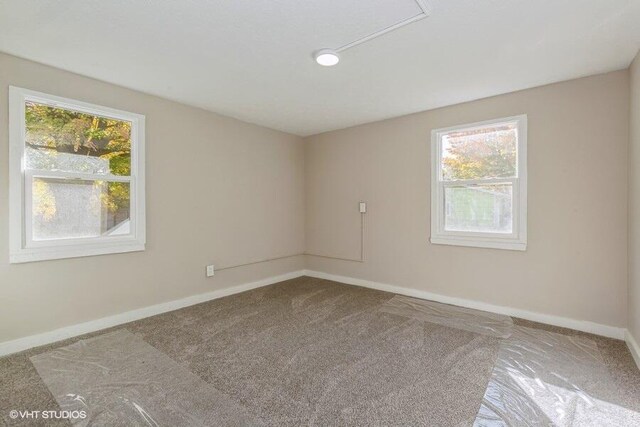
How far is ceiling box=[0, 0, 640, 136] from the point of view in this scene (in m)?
1.85

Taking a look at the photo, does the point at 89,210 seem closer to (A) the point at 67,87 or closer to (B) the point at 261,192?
(A) the point at 67,87

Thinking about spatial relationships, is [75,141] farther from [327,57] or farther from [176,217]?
[327,57]

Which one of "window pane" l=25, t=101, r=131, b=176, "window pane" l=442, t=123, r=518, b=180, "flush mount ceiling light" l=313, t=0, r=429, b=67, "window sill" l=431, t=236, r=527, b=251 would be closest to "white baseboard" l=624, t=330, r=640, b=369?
"window sill" l=431, t=236, r=527, b=251

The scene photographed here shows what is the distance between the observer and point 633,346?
2.36 meters

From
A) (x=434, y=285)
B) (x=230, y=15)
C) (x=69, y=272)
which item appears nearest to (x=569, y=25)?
(x=230, y=15)

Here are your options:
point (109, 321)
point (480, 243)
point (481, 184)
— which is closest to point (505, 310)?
point (480, 243)

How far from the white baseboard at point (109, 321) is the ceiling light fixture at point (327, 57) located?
289 cm

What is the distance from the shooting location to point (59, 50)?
233cm

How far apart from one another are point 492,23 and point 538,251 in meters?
2.18

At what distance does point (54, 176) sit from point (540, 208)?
4.46m

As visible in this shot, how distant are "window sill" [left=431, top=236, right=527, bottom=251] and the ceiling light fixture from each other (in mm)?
2319

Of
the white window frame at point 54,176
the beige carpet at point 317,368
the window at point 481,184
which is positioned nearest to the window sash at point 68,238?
the white window frame at point 54,176

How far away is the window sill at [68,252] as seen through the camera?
8.04ft

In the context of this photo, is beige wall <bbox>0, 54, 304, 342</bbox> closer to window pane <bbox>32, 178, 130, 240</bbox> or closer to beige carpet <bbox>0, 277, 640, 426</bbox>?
window pane <bbox>32, 178, 130, 240</bbox>
